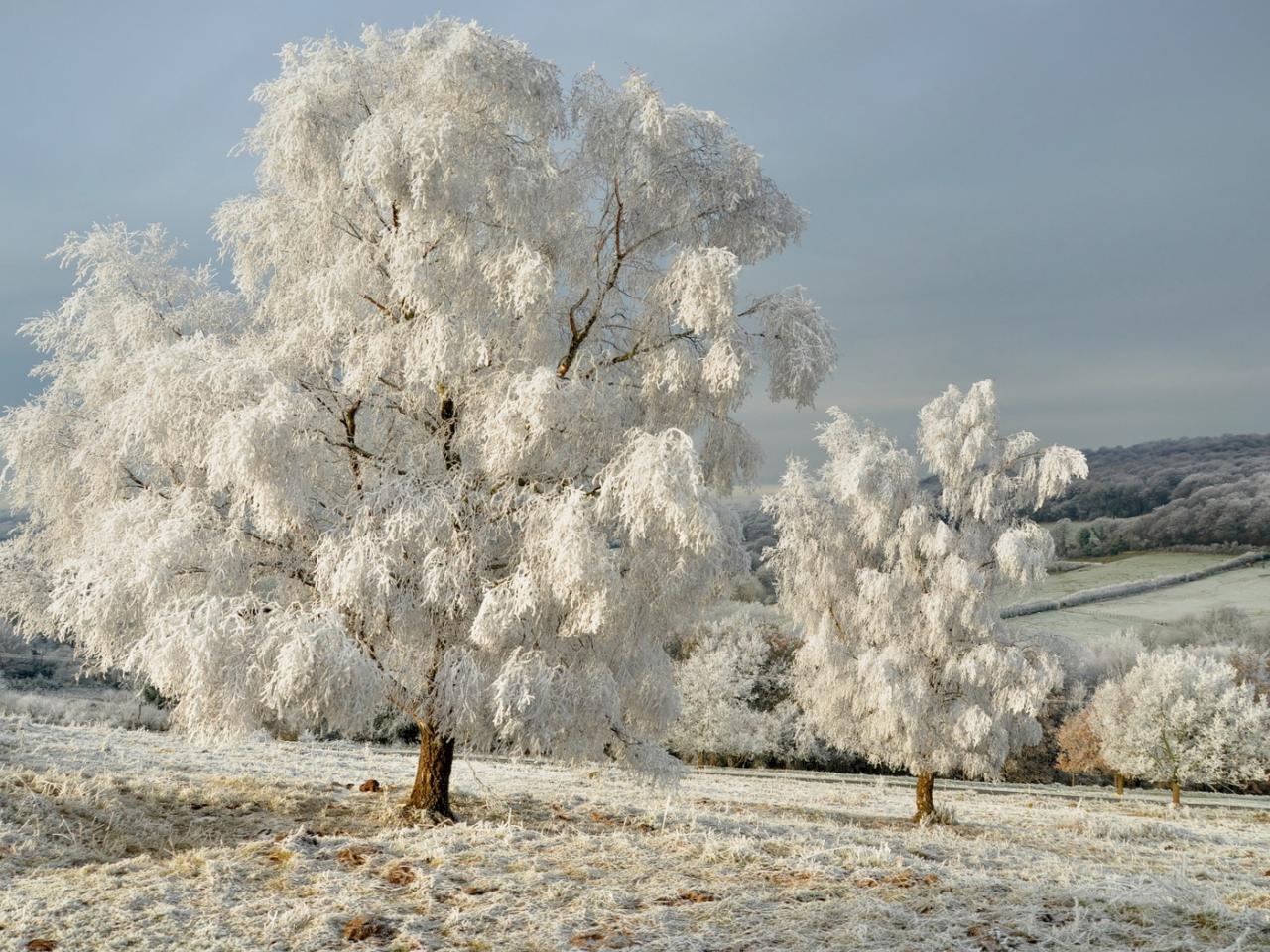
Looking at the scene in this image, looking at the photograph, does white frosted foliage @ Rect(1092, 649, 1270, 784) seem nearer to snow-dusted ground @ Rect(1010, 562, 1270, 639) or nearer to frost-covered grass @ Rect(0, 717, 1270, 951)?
snow-dusted ground @ Rect(1010, 562, 1270, 639)

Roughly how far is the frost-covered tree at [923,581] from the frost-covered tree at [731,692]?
79.9ft

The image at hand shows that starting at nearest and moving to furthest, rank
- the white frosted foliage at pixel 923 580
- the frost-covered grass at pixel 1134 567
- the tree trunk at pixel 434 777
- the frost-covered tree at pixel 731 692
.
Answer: the tree trunk at pixel 434 777
the white frosted foliage at pixel 923 580
the frost-covered tree at pixel 731 692
the frost-covered grass at pixel 1134 567

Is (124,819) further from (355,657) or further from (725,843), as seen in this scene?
(725,843)

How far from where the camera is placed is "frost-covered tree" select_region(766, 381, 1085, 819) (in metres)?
19.2

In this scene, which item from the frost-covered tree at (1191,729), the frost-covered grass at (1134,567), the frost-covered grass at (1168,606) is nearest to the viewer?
the frost-covered tree at (1191,729)

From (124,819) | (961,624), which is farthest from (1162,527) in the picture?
(124,819)

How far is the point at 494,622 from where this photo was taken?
9633mm

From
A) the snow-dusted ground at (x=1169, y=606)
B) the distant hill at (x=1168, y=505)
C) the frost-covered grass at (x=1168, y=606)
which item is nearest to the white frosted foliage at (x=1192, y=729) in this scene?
the snow-dusted ground at (x=1169, y=606)

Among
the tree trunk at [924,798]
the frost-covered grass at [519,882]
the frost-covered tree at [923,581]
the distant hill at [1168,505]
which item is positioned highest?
the distant hill at [1168,505]

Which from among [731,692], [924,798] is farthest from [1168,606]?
[924,798]

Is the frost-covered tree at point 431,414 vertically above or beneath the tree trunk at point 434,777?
above

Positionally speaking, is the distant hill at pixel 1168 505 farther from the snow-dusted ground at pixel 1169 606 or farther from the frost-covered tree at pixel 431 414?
the frost-covered tree at pixel 431 414

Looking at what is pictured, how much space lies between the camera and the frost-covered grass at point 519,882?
240 inches

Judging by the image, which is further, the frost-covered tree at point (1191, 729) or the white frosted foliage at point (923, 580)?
the frost-covered tree at point (1191, 729)
